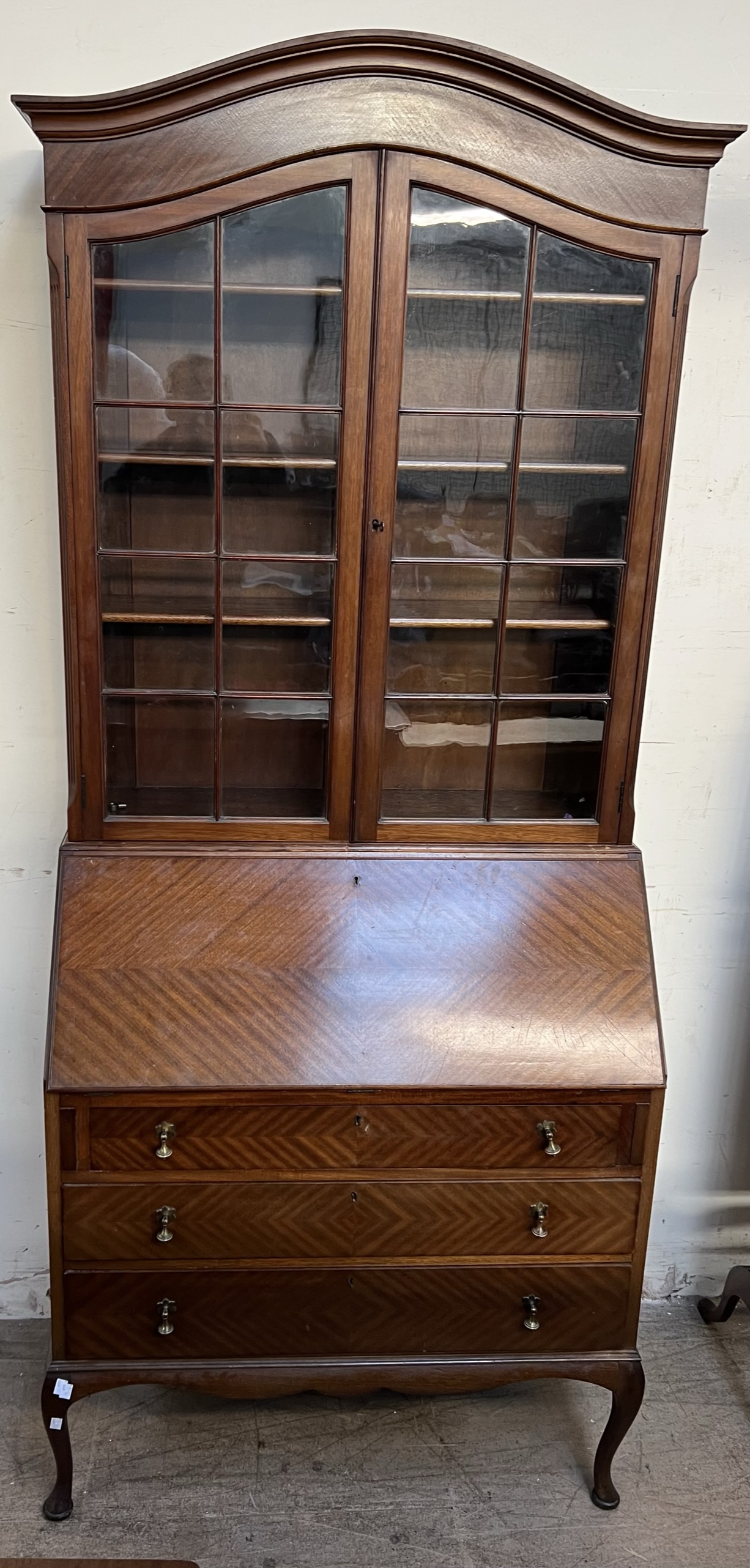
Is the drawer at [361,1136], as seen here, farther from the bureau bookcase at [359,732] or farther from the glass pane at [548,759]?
the glass pane at [548,759]

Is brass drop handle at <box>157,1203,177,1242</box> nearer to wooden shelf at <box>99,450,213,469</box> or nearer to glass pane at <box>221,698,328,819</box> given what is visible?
glass pane at <box>221,698,328,819</box>

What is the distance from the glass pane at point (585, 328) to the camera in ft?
5.91

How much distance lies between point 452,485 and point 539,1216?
1.30m

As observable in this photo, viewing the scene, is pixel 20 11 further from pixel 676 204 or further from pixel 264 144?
pixel 676 204

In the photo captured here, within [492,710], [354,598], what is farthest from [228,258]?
[492,710]

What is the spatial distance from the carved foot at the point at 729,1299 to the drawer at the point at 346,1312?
563 millimetres

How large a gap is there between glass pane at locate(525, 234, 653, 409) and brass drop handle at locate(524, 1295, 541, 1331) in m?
1.58

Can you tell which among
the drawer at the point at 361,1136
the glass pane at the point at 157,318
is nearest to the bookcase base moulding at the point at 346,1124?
the drawer at the point at 361,1136

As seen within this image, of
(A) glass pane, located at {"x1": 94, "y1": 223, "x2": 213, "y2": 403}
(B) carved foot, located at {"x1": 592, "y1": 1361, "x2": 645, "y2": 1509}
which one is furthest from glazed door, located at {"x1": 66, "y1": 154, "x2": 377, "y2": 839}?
(B) carved foot, located at {"x1": 592, "y1": 1361, "x2": 645, "y2": 1509}

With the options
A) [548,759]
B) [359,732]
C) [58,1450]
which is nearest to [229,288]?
[359,732]

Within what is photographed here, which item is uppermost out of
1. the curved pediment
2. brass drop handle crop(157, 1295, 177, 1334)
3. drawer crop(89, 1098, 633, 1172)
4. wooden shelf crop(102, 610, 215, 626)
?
the curved pediment

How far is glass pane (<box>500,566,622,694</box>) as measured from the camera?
1.96 meters

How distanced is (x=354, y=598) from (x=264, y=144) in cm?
72

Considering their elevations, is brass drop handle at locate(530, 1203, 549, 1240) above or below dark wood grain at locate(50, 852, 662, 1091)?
below
